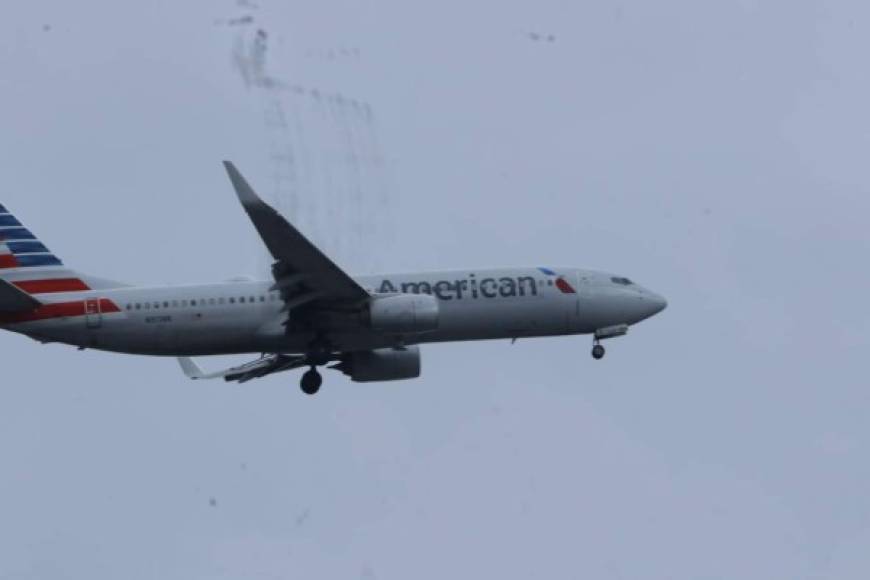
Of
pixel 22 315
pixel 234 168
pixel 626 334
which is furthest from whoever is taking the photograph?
Result: pixel 626 334

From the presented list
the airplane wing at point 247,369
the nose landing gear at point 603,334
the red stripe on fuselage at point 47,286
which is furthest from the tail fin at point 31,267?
the nose landing gear at point 603,334

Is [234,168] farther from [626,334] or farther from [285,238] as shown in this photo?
[626,334]

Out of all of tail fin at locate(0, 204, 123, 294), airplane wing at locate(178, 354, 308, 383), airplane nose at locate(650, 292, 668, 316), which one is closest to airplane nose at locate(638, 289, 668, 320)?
airplane nose at locate(650, 292, 668, 316)

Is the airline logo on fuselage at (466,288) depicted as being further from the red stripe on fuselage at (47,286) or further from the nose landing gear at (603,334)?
the red stripe on fuselage at (47,286)

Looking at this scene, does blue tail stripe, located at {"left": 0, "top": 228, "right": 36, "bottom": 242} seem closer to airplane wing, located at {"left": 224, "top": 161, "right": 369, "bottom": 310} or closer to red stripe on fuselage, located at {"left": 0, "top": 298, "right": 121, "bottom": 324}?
red stripe on fuselage, located at {"left": 0, "top": 298, "right": 121, "bottom": 324}

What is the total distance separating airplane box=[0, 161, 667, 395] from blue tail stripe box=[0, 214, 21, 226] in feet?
0.16

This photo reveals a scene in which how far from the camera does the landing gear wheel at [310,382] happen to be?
69.1 meters

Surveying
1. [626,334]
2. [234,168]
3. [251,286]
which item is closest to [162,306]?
[251,286]

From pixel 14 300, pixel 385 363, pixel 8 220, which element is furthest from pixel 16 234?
pixel 385 363

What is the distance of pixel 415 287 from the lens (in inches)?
2648

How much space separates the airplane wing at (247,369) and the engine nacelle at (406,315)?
707 centimetres

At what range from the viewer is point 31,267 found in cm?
6719

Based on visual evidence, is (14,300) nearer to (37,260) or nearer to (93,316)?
(93,316)

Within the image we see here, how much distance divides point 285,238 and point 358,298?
3780 mm
